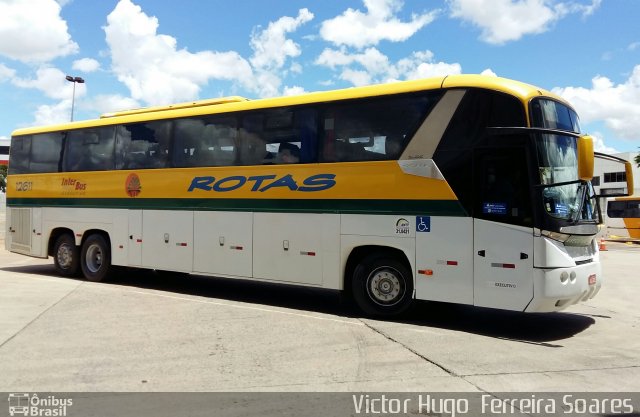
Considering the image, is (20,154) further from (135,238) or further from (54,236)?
(135,238)

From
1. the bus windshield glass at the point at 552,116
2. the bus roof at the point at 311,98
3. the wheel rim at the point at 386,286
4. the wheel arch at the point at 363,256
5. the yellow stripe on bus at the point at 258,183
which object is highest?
the bus roof at the point at 311,98

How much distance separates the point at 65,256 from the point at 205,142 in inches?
213

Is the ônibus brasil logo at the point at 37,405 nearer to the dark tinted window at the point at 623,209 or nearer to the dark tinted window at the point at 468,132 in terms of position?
the dark tinted window at the point at 468,132

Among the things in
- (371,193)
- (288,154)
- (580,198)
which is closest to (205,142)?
(288,154)

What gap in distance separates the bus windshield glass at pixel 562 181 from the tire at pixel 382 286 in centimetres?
224

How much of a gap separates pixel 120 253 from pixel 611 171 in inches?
1811

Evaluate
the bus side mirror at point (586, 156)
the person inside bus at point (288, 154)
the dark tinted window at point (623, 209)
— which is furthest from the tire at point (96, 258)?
the dark tinted window at point (623, 209)

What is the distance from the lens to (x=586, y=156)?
669cm

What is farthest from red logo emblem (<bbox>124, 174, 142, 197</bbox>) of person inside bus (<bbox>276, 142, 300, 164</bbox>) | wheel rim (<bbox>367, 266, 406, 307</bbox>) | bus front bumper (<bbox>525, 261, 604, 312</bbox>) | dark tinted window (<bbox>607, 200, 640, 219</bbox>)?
dark tinted window (<bbox>607, 200, 640, 219</bbox>)

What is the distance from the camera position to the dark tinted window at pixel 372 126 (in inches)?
308

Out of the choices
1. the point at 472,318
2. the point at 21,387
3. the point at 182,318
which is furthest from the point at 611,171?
the point at 21,387

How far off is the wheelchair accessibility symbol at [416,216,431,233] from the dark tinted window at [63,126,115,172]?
7.25m

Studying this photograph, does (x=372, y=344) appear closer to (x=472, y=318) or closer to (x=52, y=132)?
(x=472, y=318)

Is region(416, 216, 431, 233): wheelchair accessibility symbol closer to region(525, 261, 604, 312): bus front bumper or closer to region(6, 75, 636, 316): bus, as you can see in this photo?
region(6, 75, 636, 316): bus
